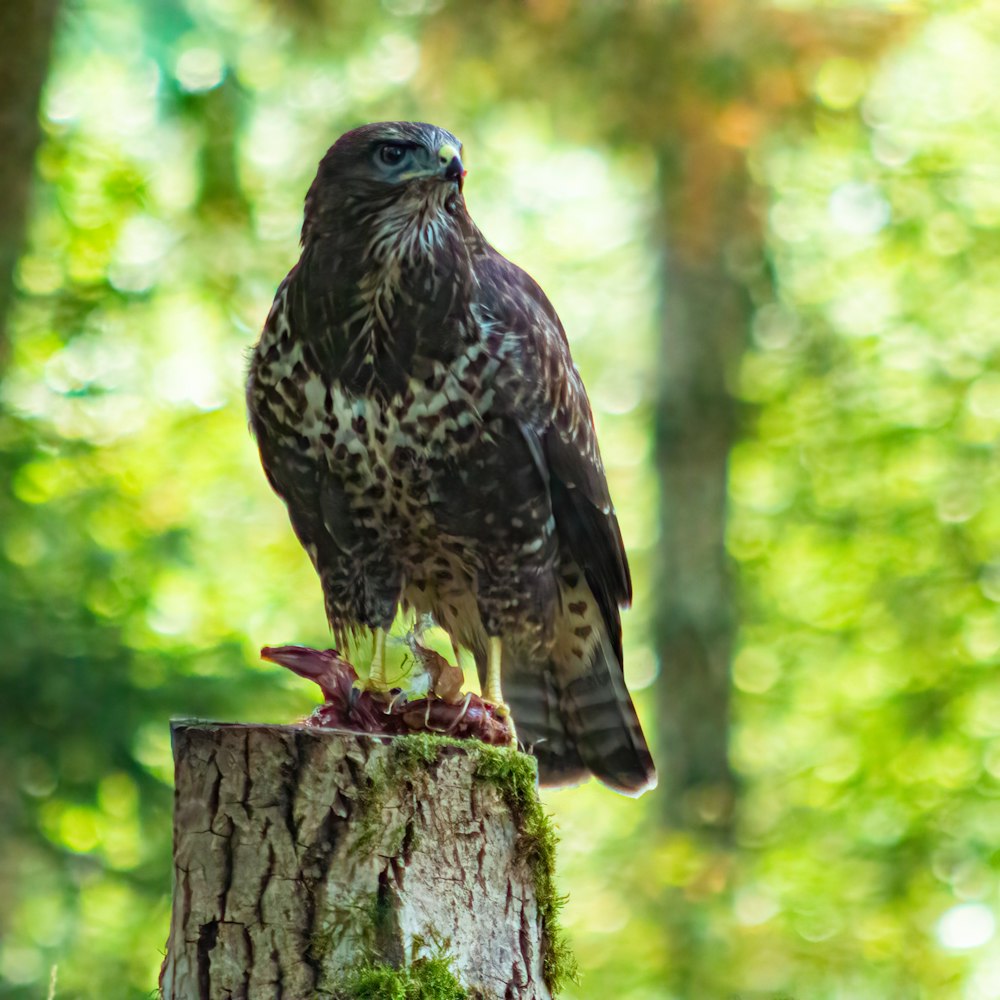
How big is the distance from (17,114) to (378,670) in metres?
3.81

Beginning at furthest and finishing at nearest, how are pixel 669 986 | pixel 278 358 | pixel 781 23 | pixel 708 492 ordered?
pixel 708 492, pixel 781 23, pixel 669 986, pixel 278 358

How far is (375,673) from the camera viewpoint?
345 centimetres

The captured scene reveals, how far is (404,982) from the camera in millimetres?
2775

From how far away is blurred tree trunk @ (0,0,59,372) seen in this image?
604 centimetres

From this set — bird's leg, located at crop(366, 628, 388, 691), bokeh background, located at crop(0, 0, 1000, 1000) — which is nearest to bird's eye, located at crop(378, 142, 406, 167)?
bird's leg, located at crop(366, 628, 388, 691)

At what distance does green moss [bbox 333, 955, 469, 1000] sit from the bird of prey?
775 mm

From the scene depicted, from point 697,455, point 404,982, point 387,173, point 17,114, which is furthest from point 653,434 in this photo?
point 404,982

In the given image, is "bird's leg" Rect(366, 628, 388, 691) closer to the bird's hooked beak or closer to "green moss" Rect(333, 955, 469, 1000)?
"green moss" Rect(333, 955, 469, 1000)

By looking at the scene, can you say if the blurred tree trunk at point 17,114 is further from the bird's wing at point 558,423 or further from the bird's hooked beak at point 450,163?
the bird's hooked beak at point 450,163

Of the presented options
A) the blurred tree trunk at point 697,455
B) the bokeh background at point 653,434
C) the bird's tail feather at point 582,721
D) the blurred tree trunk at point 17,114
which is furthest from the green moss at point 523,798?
the blurred tree trunk at point 697,455

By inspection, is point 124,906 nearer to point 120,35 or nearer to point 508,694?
point 508,694

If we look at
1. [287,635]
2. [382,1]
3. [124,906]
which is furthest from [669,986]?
[287,635]

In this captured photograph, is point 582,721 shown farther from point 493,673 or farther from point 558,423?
point 558,423

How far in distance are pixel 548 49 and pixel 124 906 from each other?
531 cm
